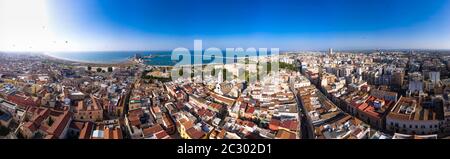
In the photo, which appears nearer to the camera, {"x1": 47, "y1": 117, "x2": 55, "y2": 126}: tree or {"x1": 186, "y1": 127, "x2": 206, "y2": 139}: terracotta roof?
{"x1": 186, "y1": 127, "x2": 206, "y2": 139}: terracotta roof

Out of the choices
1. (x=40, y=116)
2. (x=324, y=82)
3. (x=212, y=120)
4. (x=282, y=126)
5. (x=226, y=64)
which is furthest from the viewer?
(x=226, y=64)

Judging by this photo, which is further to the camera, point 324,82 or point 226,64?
point 226,64

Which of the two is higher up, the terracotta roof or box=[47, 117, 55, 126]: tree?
box=[47, 117, 55, 126]: tree

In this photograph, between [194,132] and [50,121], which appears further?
[50,121]

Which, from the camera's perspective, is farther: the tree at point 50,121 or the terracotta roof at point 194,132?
the tree at point 50,121

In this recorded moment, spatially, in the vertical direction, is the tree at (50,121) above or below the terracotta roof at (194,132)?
above
